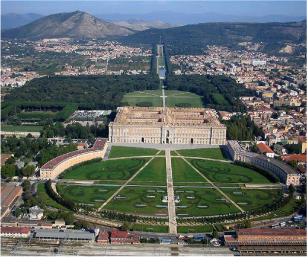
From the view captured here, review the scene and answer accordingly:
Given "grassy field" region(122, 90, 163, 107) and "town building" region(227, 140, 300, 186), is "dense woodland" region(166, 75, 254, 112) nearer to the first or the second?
"grassy field" region(122, 90, 163, 107)

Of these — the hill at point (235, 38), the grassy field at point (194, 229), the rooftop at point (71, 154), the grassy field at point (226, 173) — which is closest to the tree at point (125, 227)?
the grassy field at point (194, 229)

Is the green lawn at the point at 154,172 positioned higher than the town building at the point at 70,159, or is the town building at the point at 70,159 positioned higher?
the town building at the point at 70,159

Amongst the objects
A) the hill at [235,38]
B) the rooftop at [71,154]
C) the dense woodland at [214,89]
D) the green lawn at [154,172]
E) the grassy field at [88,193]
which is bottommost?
the grassy field at [88,193]

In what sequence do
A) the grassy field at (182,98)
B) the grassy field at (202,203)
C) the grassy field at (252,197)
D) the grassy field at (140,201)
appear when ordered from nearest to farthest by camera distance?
the grassy field at (202,203) → the grassy field at (140,201) → the grassy field at (252,197) → the grassy field at (182,98)

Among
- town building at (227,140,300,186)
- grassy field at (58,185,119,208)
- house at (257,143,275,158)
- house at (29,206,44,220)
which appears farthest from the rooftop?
house at (257,143,275,158)

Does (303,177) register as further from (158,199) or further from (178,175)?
(158,199)

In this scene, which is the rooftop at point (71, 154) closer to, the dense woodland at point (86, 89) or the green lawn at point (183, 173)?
the green lawn at point (183, 173)

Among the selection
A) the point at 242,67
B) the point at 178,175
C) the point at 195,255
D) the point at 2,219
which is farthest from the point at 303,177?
the point at 242,67
